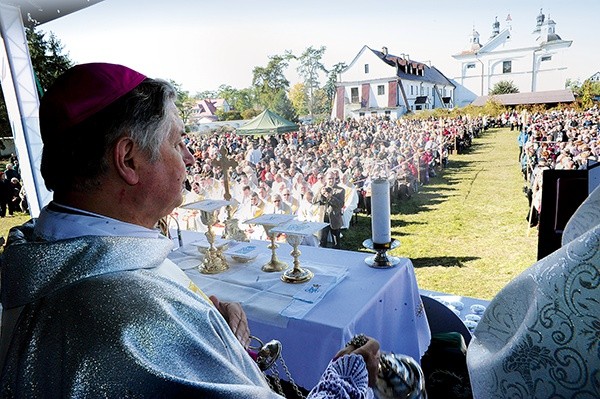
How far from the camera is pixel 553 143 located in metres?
3.37

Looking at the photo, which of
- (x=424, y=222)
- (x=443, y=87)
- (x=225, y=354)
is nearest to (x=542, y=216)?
(x=225, y=354)

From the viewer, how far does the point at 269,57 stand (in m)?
4.14

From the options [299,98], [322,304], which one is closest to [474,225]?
[299,98]

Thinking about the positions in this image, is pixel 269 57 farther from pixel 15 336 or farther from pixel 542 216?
pixel 15 336

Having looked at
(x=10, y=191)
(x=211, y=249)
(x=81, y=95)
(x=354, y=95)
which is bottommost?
(x=10, y=191)

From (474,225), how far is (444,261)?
0.47 metres

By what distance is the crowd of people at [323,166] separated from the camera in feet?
14.1

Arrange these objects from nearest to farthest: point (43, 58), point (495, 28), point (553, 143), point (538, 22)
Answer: point (538, 22) → point (495, 28) → point (553, 143) → point (43, 58)

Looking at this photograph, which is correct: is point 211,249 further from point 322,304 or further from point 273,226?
point 322,304

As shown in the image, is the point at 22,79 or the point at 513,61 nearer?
the point at 513,61

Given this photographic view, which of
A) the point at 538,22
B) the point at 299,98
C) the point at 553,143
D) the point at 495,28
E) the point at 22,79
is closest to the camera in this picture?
the point at 538,22

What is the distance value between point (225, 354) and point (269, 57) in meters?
3.86

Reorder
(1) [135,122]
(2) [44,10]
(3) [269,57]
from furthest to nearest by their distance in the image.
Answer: (2) [44,10] < (3) [269,57] < (1) [135,122]

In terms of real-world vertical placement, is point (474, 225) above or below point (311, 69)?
below
